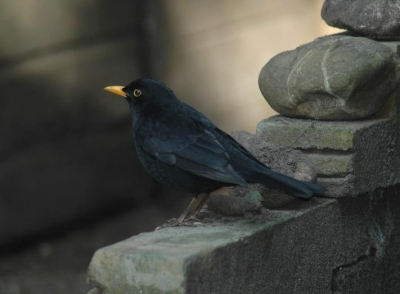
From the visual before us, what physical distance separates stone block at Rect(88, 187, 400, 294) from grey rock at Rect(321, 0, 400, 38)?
25.8 inches

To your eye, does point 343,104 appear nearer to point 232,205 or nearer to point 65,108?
point 232,205

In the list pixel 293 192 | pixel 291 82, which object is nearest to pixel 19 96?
pixel 291 82

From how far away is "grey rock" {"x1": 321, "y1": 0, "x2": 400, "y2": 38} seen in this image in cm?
392

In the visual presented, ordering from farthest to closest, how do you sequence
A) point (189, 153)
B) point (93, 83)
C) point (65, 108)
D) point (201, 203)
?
point (93, 83) → point (65, 108) → point (201, 203) → point (189, 153)

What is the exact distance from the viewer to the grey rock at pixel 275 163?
3.55m

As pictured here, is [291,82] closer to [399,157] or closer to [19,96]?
[399,157]

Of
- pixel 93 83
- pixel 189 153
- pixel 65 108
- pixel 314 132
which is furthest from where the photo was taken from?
pixel 93 83

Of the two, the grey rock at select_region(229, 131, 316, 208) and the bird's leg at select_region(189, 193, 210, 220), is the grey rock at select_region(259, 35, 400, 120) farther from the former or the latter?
the bird's leg at select_region(189, 193, 210, 220)

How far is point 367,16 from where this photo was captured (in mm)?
3961

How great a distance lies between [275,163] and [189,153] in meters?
0.47

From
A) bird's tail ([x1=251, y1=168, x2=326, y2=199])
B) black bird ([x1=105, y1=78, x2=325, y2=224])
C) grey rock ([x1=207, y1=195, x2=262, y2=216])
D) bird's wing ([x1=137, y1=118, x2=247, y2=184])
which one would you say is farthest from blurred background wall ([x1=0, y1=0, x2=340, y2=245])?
bird's tail ([x1=251, y1=168, x2=326, y2=199])

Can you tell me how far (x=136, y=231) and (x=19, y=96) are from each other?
1259 mm

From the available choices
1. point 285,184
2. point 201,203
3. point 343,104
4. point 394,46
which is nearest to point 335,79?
point 343,104

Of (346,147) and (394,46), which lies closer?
(346,147)
